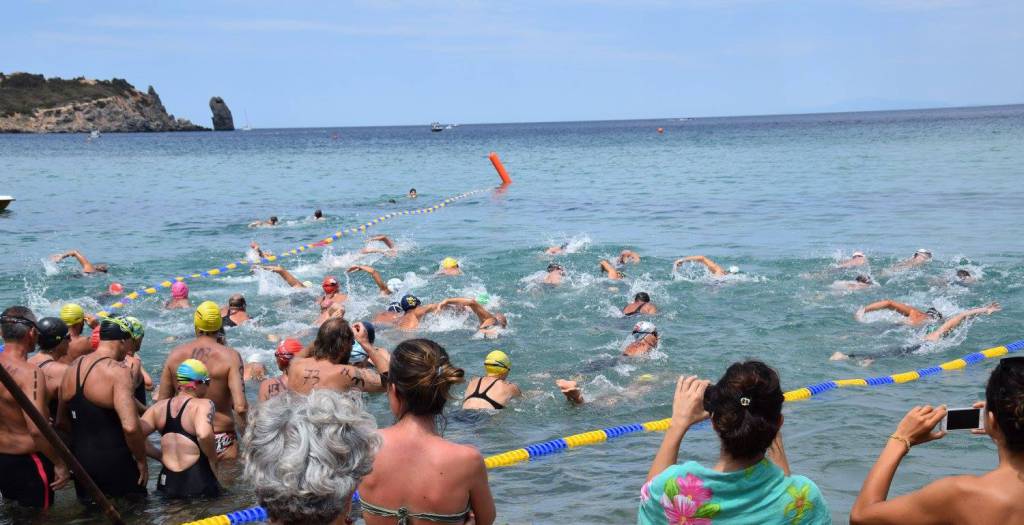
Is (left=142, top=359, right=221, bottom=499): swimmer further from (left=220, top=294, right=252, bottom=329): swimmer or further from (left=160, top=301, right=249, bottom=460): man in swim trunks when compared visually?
(left=220, top=294, right=252, bottom=329): swimmer

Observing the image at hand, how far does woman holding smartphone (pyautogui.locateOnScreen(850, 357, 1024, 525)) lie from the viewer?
3.19 meters

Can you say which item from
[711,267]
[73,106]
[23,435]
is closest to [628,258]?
[711,267]

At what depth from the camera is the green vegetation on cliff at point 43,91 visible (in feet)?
463

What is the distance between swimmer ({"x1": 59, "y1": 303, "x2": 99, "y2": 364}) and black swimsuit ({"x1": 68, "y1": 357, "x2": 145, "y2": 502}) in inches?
61.5

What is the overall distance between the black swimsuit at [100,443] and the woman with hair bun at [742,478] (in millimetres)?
4341

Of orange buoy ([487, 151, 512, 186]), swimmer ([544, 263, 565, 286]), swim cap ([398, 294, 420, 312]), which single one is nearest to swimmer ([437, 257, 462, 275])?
swimmer ([544, 263, 565, 286])

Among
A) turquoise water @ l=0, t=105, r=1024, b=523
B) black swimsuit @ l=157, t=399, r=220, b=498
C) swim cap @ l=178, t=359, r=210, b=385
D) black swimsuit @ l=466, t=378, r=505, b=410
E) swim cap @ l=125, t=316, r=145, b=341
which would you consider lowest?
turquoise water @ l=0, t=105, r=1024, b=523

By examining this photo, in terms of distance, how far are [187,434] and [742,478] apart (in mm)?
4299

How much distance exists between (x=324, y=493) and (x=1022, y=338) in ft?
40.0

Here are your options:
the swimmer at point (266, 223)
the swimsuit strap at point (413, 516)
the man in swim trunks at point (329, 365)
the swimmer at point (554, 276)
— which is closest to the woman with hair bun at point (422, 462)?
the swimsuit strap at point (413, 516)

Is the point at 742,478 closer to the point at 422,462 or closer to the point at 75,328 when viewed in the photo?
the point at 422,462

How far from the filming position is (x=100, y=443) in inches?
249

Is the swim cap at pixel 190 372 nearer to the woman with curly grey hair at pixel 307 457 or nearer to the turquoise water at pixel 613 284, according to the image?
the turquoise water at pixel 613 284

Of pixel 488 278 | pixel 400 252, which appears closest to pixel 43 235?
pixel 400 252
